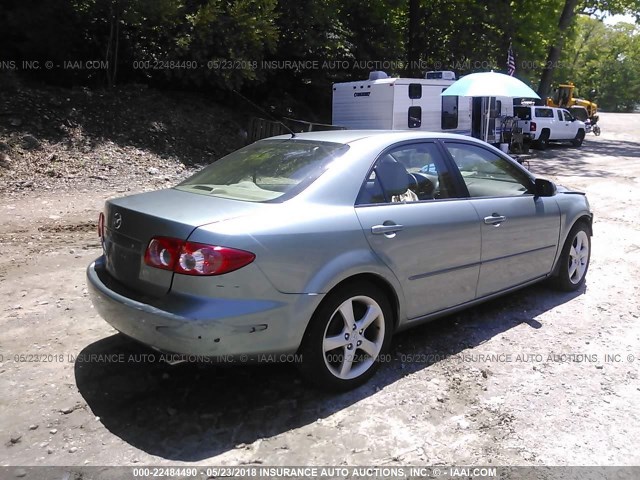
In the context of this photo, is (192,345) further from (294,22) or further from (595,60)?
(595,60)

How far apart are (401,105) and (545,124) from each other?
11805 millimetres

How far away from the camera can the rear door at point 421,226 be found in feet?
11.6

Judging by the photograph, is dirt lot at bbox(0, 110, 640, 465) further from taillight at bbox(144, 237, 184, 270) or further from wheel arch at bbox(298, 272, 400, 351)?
taillight at bbox(144, 237, 184, 270)

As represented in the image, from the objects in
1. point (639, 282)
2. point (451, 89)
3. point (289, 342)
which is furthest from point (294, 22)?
point (289, 342)

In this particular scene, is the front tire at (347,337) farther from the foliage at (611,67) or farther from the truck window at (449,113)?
the foliage at (611,67)

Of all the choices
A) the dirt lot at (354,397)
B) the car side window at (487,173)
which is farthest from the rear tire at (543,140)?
the car side window at (487,173)

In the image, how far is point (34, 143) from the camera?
10.8 m

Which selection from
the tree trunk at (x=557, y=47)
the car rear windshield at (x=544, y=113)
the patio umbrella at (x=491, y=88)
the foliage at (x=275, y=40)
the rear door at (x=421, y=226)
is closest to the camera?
the rear door at (x=421, y=226)

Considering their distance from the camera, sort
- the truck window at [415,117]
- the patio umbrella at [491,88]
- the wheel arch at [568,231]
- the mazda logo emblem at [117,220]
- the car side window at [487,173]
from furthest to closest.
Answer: the truck window at [415,117]
the patio umbrella at [491,88]
the wheel arch at [568,231]
the car side window at [487,173]
the mazda logo emblem at [117,220]

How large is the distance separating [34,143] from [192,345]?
31.4ft

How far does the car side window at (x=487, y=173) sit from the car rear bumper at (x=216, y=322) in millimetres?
1893

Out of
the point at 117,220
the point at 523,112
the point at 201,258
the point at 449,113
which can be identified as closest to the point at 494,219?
the point at 201,258

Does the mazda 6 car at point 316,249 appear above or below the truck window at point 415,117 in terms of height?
below

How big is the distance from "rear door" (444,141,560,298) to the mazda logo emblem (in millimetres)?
2378
